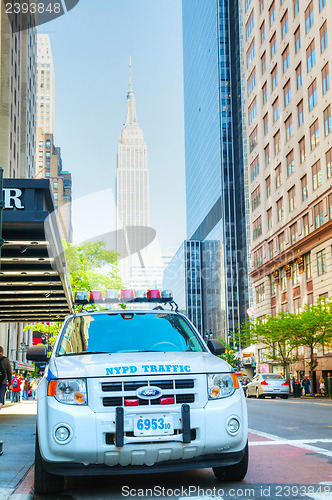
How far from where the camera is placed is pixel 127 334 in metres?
7.45

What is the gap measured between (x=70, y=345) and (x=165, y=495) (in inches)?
83.4

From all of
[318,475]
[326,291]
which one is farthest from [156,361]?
[326,291]

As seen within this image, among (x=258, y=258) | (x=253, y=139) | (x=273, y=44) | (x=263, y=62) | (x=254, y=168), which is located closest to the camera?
(x=273, y=44)

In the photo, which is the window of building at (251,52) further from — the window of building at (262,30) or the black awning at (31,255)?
the black awning at (31,255)

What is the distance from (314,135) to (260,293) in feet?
73.0

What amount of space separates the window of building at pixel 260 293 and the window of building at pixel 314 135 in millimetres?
19814

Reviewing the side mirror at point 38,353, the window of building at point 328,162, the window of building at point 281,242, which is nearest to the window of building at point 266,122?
the window of building at point 281,242

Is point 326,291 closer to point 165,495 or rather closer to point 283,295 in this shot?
point 283,295

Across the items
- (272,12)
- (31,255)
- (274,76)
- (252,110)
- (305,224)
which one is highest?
(272,12)

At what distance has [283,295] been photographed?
Answer: 58656 millimetres

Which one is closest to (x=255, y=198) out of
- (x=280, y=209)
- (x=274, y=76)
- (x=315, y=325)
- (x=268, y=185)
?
(x=268, y=185)

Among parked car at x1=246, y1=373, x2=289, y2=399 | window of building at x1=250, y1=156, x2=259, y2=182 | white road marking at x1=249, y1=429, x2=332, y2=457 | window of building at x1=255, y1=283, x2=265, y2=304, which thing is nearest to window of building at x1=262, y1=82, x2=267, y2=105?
window of building at x1=250, y1=156, x2=259, y2=182

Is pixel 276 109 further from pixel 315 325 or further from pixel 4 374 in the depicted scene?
pixel 4 374

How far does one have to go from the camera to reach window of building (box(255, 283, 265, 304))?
65.9m
